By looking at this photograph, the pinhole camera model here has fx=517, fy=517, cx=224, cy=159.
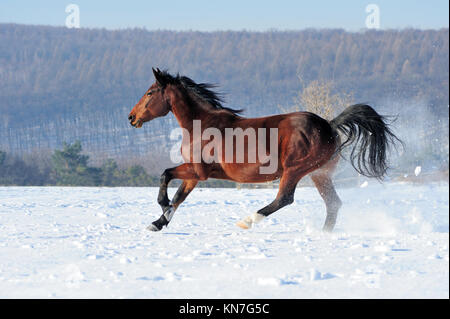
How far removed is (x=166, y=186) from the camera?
6.01 meters

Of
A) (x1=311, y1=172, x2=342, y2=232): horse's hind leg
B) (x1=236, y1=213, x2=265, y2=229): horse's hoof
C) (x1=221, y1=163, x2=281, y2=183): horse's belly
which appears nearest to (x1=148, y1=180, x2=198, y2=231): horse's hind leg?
(x1=221, y1=163, x2=281, y2=183): horse's belly

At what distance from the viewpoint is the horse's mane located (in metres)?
6.38

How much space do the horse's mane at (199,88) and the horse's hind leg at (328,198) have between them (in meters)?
1.29

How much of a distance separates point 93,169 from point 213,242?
66.9 ft

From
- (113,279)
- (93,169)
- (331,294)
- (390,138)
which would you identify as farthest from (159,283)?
(93,169)

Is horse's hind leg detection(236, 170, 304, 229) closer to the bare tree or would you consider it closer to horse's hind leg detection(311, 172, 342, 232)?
horse's hind leg detection(311, 172, 342, 232)

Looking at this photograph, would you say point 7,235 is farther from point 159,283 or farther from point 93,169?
point 93,169

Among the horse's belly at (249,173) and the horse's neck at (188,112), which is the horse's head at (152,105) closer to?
the horse's neck at (188,112)

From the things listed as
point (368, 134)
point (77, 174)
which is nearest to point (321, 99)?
point (368, 134)

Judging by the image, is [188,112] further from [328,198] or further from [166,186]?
[328,198]

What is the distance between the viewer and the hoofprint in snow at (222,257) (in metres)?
3.54

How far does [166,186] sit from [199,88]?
132 cm

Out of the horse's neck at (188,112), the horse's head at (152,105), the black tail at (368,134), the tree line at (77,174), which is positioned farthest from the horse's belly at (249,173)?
the tree line at (77,174)

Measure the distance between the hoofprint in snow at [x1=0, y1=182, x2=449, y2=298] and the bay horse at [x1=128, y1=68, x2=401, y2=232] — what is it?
0.48 metres
